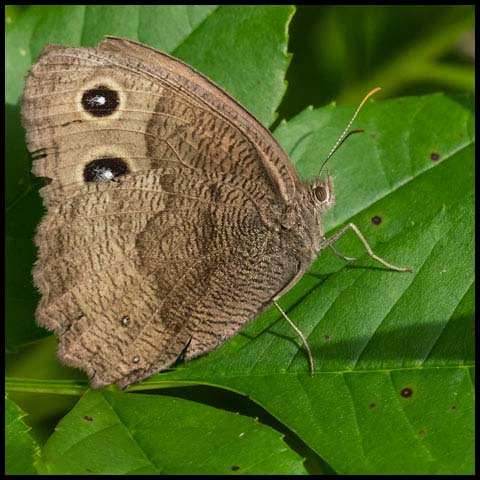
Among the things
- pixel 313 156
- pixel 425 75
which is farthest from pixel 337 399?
pixel 425 75

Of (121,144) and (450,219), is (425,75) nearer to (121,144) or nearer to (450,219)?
(450,219)

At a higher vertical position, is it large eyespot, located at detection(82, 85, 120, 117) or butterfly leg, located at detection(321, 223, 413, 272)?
large eyespot, located at detection(82, 85, 120, 117)

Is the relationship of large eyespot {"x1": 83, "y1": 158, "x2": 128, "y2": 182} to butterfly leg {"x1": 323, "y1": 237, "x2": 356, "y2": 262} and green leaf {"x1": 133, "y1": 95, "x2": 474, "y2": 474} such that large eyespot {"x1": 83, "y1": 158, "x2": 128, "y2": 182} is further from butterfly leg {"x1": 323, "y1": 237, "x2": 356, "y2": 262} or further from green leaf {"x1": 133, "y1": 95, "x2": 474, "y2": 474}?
butterfly leg {"x1": 323, "y1": 237, "x2": 356, "y2": 262}

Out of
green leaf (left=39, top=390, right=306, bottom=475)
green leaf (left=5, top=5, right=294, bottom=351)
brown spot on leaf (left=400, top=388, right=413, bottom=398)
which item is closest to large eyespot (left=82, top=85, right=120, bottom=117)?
green leaf (left=5, top=5, right=294, bottom=351)

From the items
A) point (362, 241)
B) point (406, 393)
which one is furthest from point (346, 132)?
point (406, 393)

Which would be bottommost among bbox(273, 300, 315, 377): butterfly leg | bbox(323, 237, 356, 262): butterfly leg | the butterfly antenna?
bbox(273, 300, 315, 377): butterfly leg

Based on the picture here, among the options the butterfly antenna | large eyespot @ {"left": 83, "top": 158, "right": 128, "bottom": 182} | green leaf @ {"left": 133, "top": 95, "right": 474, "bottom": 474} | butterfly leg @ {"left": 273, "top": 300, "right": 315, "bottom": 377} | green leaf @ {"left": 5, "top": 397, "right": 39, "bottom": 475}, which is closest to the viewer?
green leaf @ {"left": 5, "top": 397, "right": 39, "bottom": 475}

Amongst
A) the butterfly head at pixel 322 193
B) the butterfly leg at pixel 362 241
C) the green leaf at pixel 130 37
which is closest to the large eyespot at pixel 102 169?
the green leaf at pixel 130 37
